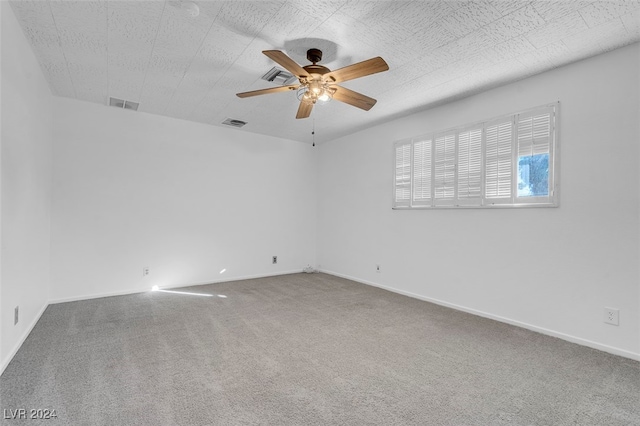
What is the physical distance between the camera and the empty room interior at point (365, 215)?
202 centimetres

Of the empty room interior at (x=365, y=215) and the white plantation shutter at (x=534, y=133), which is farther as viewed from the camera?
the white plantation shutter at (x=534, y=133)

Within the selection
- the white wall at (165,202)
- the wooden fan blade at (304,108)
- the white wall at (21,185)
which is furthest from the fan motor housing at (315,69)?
the white wall at (165,202)

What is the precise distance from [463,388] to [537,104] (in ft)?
9.13

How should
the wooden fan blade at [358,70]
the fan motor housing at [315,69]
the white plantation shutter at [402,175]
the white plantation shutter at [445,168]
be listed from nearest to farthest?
the wooden fan blade at [358,70] → the fan motor housing at [315,69] → the white plantation shutter at [445,168] → the white plantation shutter at [402,175]

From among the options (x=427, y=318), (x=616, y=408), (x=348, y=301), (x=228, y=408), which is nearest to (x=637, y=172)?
(x=616, y=408)

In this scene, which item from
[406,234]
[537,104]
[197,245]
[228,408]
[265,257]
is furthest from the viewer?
[265,257]

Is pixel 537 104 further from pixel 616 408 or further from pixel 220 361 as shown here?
pixel 220 361

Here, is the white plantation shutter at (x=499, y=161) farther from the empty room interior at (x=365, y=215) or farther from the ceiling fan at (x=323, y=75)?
the ceiling fan at (x=323, y=75)

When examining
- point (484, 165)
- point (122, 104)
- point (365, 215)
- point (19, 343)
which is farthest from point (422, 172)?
point (19, 343)

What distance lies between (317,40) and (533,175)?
2500 mm

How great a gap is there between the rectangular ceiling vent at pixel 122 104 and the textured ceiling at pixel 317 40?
0.94 ft

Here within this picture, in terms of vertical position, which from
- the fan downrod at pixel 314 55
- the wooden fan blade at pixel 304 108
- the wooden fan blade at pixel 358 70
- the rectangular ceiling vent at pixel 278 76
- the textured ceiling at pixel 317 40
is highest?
the textured ceiling at pixel 317 40

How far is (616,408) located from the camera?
Result: 184cm

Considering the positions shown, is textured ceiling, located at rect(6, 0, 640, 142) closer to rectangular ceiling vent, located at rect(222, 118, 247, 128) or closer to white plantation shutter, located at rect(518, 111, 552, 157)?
white plantation shutter, located at rect(518, 111, 552, 157)
